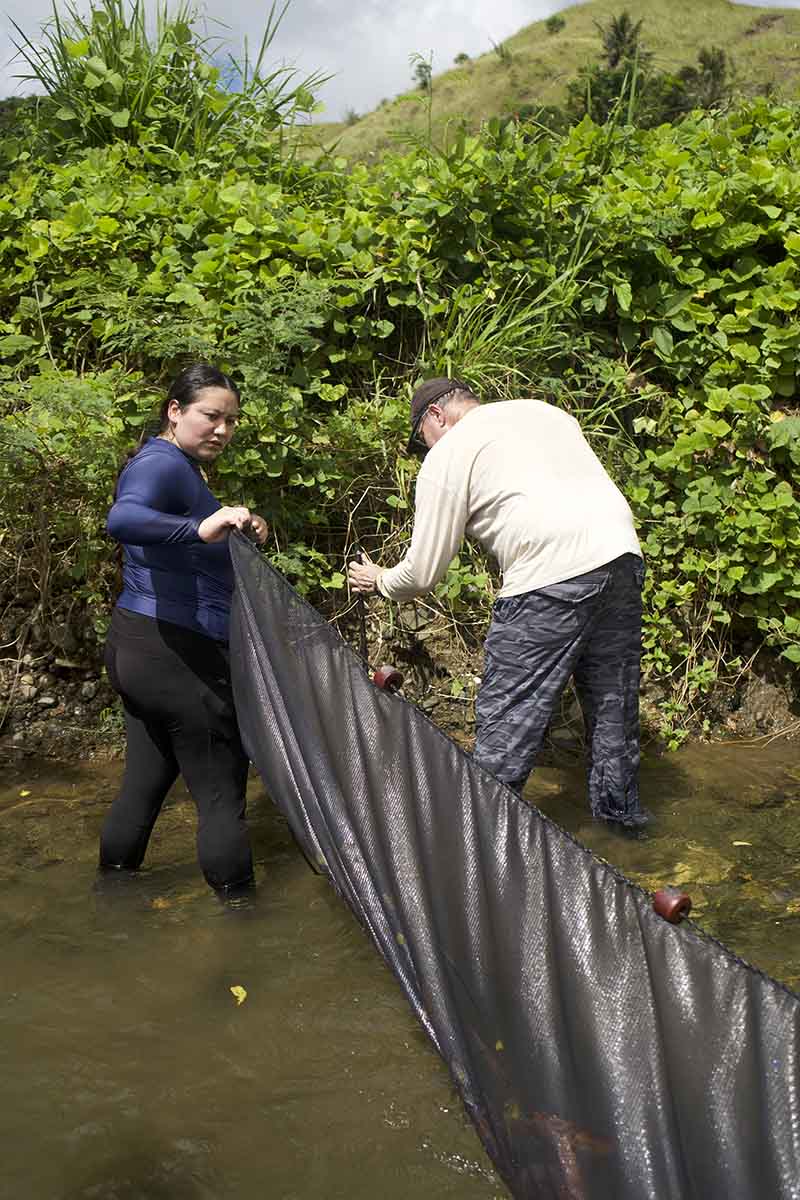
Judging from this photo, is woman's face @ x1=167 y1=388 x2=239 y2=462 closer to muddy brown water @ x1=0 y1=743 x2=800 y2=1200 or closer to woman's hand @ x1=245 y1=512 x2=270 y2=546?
woman's hand @ x1=245 y1=512 x2=270 y2=546

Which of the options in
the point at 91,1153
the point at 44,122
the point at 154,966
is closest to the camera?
the point at 91,1153

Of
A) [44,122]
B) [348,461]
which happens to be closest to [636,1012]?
[348,461]

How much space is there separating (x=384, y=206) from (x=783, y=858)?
12.0 ft

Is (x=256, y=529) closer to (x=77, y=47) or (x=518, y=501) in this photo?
(x=518, y=501)

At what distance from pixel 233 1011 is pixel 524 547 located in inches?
61.9

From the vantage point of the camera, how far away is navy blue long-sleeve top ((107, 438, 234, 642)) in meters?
3.09

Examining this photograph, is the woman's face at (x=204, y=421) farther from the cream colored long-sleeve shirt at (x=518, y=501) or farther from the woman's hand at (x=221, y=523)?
the cream colored long-sleeve shirt at (x=518, y=501)

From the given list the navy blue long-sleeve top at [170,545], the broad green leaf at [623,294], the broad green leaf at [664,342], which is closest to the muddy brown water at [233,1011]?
the navy blue long-sleeve top at [170,545]

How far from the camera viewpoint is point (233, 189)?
545 cm

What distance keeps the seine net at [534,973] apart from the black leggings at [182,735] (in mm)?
252

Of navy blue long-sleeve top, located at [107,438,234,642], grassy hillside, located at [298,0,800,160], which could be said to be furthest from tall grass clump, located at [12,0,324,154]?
grassy hillside, located at [298,0,800,160]

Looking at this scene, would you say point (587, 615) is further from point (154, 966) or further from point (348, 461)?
point (348, 461)

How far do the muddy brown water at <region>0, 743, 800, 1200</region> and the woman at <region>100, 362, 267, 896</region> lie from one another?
1.09 ft

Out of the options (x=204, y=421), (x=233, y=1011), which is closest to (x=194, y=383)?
(x=204, y=421)
